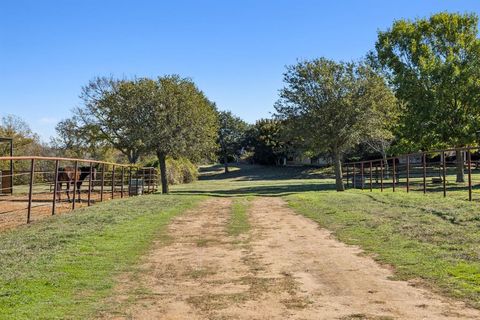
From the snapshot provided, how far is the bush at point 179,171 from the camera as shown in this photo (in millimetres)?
42000

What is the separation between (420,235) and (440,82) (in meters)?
24.8

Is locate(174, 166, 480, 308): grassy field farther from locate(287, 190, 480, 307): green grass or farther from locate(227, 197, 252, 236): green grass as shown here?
locate(227, 197, 252, 236): green grass

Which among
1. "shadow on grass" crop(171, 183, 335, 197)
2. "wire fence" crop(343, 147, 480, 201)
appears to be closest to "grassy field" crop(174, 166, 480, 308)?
"wire fence" crop(343, 147, 480, 201)

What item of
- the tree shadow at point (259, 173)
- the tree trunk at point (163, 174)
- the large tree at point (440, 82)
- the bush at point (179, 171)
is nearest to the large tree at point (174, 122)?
the tree trunk at point (163, 174)

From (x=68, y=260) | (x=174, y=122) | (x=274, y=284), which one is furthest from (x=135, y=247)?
(x=174, y=122)

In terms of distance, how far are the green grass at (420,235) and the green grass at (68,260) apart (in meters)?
3.87

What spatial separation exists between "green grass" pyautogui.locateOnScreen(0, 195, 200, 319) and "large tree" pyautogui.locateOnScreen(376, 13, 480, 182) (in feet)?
76.6

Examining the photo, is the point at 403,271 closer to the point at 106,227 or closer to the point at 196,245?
the point at 196,245

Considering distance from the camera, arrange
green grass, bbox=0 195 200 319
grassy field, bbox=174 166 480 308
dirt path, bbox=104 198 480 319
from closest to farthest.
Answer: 1. dirt path, bbox=104 198 480 319
2. green grass, bbox=0 195 200 319
3. grassy field, bbox=174 166 480 308

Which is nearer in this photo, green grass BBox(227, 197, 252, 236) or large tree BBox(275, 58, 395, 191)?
green grass BBox(227, 197, 252, 236)

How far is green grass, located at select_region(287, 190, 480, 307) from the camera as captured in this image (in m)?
5.98

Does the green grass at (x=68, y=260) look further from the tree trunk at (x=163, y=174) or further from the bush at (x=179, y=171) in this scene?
the bush at (x=179, y=171)

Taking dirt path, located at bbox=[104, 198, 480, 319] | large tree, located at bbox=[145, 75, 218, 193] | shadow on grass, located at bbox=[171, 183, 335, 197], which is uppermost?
large tree, located at bbox=[145, 75, 218, 193]

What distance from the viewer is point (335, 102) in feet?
88.4
